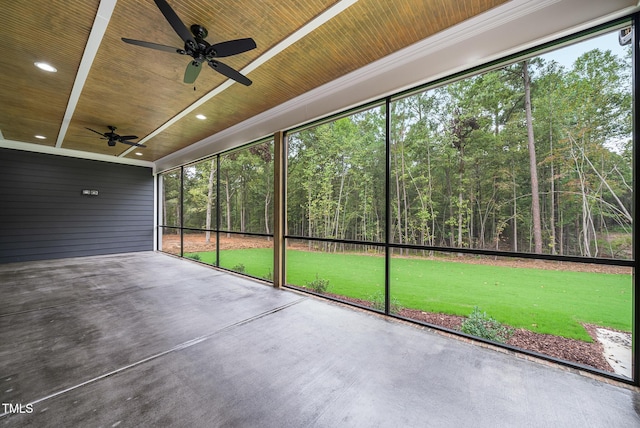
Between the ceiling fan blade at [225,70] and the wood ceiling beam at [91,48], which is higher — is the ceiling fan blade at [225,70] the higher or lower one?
the lower one

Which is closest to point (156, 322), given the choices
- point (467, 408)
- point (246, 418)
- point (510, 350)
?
point (246, 418)

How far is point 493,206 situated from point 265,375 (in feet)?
21.1

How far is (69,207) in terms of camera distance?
7094 mm

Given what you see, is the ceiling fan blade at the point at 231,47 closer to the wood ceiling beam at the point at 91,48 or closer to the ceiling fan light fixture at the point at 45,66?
the wood ceiling beam at the point at 91,48

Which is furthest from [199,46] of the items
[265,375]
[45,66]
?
[265,375]

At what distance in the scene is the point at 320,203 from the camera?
9.20 m

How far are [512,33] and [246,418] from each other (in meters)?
3.81

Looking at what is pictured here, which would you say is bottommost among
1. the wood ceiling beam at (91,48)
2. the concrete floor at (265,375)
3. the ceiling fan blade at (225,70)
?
the concrete floor at (265,375)

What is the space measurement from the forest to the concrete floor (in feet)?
4.00

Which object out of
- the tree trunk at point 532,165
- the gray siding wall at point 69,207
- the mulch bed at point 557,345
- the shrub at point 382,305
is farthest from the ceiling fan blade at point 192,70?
the gray siding wall at point 69,207

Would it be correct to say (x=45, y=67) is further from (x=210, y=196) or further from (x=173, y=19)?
(x=210, y=196)

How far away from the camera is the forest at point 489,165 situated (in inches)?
126

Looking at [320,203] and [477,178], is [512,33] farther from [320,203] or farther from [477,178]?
[320,203]

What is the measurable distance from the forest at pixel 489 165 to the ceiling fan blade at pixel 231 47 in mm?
1823
